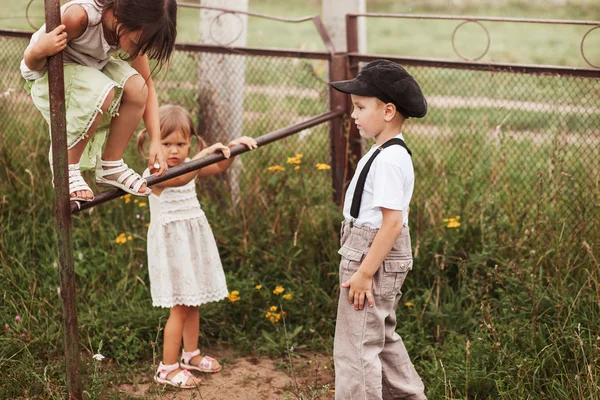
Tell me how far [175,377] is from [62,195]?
122 cm

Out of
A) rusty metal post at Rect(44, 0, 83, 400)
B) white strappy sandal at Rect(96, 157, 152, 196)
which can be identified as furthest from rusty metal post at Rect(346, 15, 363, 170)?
rusty metal post at Rect(44, 0, 83, 400)

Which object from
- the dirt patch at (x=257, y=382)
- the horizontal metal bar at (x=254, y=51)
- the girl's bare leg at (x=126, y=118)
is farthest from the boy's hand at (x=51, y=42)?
the horizontal metal bar at (x=254, y=51)

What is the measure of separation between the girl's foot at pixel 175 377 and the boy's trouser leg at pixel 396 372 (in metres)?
0.91

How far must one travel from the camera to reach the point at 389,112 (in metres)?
2.87

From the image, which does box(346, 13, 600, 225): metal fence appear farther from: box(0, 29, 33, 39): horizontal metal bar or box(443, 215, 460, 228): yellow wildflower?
box(0, 29, 33, 39): horizontal metal bar

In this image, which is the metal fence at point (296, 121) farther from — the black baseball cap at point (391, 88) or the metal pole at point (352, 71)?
the black baseball cap at point (391, 88)

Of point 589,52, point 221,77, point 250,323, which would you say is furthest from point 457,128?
point 589,52

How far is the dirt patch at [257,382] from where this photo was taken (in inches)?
136

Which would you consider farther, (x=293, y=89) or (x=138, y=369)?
(x=293, y=89)

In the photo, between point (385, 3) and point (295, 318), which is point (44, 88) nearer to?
point (295, 318)

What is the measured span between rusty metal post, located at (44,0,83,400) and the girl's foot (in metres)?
0.68

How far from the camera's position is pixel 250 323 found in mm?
4059

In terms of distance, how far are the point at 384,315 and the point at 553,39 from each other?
1119 centimetres

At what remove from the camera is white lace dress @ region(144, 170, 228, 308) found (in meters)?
3.50
